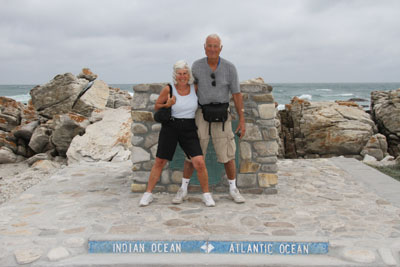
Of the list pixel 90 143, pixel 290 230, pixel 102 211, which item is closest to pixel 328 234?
pixel 290 230

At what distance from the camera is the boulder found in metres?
8.53

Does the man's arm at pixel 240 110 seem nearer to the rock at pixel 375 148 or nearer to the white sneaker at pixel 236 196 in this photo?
the white sneaker at pixel 236 196

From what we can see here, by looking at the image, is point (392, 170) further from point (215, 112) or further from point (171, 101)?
point (171, 101)

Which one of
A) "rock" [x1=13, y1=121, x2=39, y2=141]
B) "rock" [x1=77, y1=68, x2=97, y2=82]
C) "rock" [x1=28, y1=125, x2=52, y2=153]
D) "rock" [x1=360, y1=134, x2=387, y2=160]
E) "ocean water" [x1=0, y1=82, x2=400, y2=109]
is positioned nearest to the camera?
"rock" [x1=28, y1=125, x2=52, y2=153]

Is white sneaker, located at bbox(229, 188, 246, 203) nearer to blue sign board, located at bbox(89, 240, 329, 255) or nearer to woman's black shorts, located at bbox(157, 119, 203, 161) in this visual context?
woman's black shorts, located at bbox(157, 119, 203, 161)

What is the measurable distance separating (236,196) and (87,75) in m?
11.1

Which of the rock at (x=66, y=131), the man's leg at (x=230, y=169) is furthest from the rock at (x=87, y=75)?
the man's leg at (x=230, y=169)

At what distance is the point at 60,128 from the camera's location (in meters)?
9.90

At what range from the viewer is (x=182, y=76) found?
176 inches

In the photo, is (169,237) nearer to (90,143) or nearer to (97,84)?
(90,143)

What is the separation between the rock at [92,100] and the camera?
11.9 metres

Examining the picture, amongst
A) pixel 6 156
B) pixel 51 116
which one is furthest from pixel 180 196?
pixel 51 116

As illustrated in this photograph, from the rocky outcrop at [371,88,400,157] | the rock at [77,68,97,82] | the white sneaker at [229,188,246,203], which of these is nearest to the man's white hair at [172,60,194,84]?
the white sneaker at [229,188,246,203]

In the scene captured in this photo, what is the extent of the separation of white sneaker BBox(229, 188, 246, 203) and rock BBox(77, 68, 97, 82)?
1063 cm
